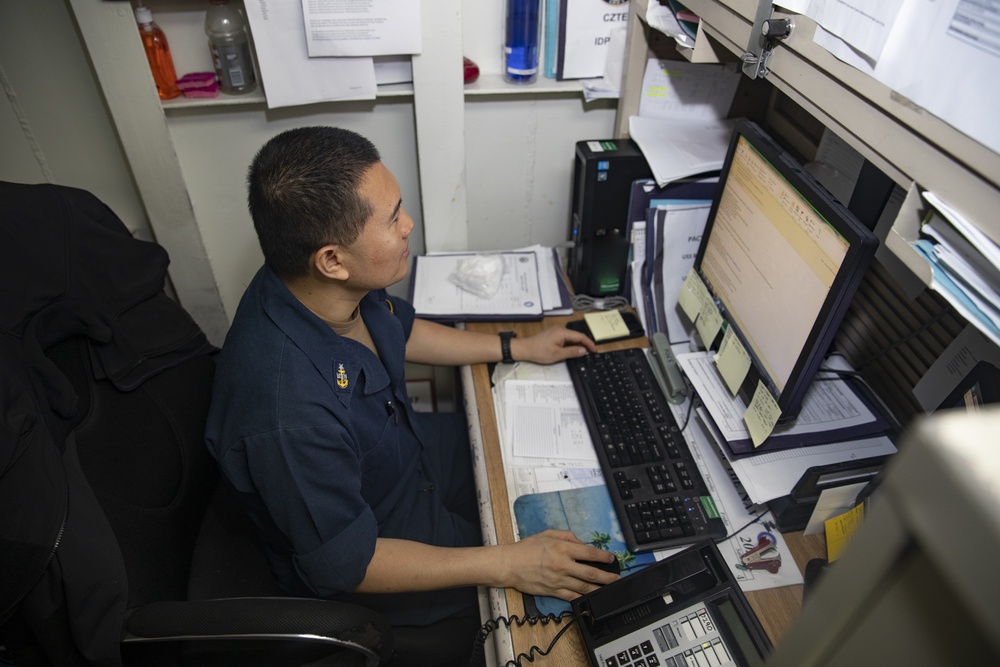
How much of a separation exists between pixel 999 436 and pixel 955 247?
1.48 ft

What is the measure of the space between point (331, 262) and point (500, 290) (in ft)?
1.96

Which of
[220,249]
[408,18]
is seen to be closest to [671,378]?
[408,18]

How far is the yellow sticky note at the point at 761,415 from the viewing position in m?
0.96

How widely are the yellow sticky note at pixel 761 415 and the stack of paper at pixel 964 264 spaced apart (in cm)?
41

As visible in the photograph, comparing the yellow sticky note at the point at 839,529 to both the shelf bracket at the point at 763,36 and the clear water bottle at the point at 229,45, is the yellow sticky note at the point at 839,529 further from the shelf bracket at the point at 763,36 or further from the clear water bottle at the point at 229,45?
the clear water bottle at the point at 229,45

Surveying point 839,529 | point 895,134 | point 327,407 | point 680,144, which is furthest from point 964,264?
point 680,144

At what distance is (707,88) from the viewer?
1.46 meters

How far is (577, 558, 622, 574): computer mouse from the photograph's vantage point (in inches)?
37.1

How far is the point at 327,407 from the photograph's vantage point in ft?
3.09

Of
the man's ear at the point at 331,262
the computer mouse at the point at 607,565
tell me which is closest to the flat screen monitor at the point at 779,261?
the computer mouse at the point at 607,565

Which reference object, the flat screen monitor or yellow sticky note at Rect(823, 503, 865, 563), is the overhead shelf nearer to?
the flat screen monitor

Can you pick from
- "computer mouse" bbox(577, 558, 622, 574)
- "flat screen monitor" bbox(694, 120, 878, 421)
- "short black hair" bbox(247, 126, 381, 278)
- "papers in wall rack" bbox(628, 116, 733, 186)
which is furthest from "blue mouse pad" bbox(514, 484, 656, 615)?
"papers in wall rack" bbox(628, 116, 733, 186)

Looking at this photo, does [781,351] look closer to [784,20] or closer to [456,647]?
[784,20]

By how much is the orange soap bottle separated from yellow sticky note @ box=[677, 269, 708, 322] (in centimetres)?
126
